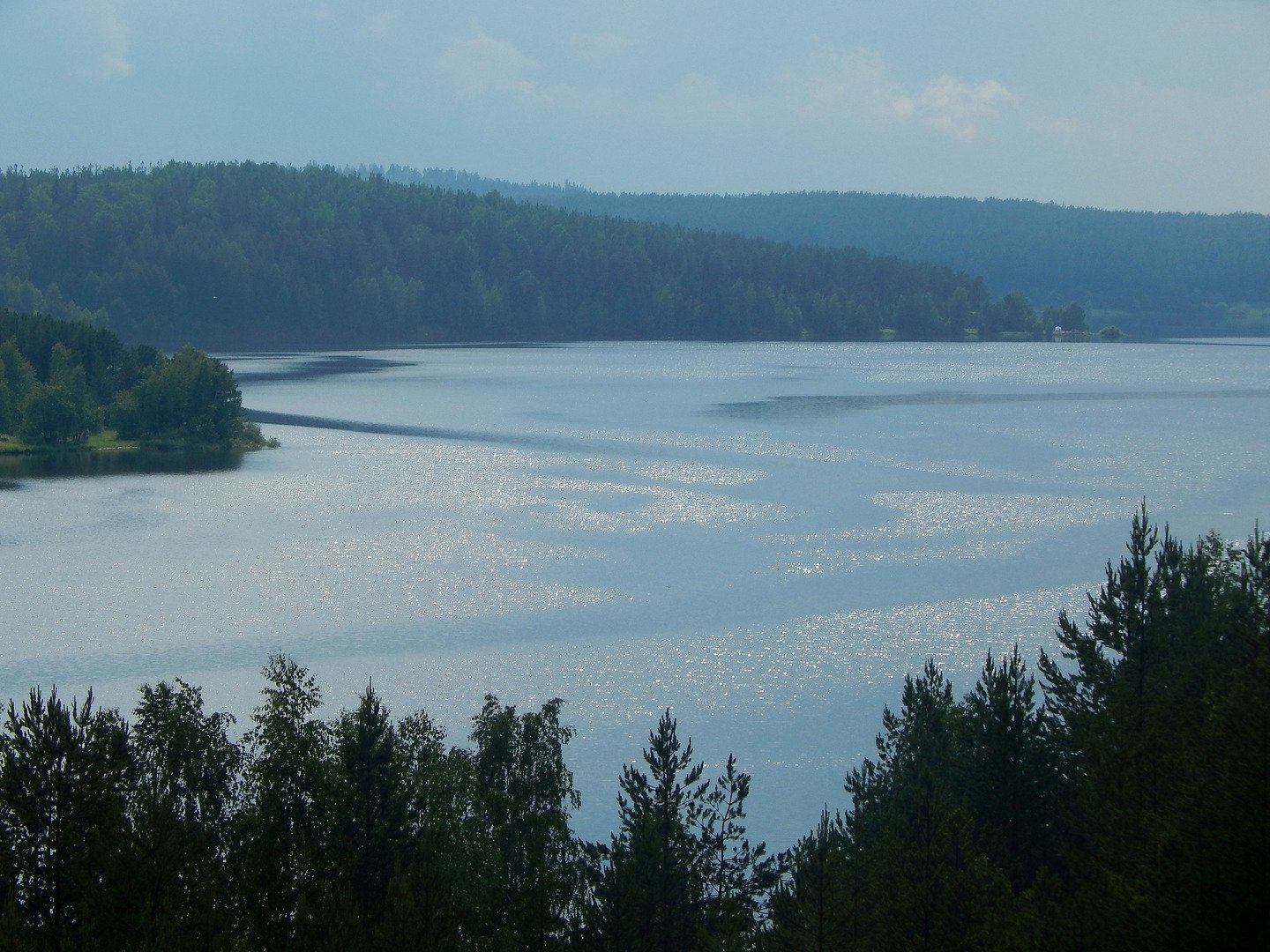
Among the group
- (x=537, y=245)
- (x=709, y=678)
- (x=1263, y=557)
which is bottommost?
(x=709, y=678)

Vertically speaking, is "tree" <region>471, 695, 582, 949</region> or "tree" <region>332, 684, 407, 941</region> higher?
"tree" <region>332, 684, 407, 941</region>

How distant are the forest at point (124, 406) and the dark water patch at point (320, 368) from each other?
28209 millimetres

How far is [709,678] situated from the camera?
94.1 ft

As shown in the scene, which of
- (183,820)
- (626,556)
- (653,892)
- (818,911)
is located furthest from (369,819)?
(626,556)

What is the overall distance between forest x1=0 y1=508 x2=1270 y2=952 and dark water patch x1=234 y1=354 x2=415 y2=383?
87470 mm

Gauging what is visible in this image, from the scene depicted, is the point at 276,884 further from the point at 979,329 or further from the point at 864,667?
the point at 979,329

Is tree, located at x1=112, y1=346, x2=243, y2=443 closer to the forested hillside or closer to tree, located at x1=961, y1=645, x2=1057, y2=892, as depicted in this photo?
tree, located at x1=961, y1=645, x2=1057, y2=892

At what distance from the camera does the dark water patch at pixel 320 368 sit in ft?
356

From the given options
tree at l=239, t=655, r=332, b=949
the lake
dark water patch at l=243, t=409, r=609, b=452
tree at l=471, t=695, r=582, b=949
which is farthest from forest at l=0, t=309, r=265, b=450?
tree at l=239, t=655, r=332, b=949

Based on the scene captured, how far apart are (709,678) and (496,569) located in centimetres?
1264

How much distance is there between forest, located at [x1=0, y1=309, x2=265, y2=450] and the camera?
66.2 meters

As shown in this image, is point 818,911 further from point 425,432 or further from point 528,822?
point 425,432

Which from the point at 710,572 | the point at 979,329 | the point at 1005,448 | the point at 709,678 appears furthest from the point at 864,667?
the point at 979,329

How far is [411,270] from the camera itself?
172 m
